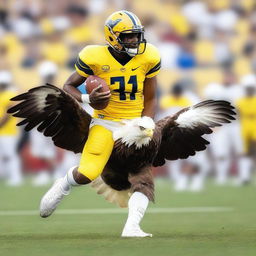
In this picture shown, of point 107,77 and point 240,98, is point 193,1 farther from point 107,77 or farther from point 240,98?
point 107,77

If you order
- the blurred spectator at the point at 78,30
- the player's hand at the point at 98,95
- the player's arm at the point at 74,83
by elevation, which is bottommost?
the blurred spectator at the point at 78,30

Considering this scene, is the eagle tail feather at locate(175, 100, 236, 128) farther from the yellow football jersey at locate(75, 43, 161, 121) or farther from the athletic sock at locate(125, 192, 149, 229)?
the athletic sock at locate(125, 192, 149, 229)

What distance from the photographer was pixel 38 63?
2014 cm

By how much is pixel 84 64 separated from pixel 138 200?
1.27 metres

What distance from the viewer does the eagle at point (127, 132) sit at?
7.95 metres

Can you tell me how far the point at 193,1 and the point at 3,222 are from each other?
13.7 meters

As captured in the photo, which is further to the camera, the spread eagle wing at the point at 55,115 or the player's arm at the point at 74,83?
the player's arm at the point at 74,83

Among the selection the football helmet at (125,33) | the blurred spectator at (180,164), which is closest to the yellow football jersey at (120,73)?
the football helmet at (125,33)

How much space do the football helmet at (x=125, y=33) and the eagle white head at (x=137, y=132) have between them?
59 cm

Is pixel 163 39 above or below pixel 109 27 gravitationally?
below

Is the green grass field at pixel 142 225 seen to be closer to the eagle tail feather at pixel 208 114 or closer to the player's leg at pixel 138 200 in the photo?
the player's leg at pixel 138 200

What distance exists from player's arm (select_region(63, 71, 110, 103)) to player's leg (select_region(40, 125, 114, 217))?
12.5 inches

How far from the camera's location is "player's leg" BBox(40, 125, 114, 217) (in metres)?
7.87

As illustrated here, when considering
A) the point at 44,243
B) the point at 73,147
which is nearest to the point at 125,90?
the point at 73,147
